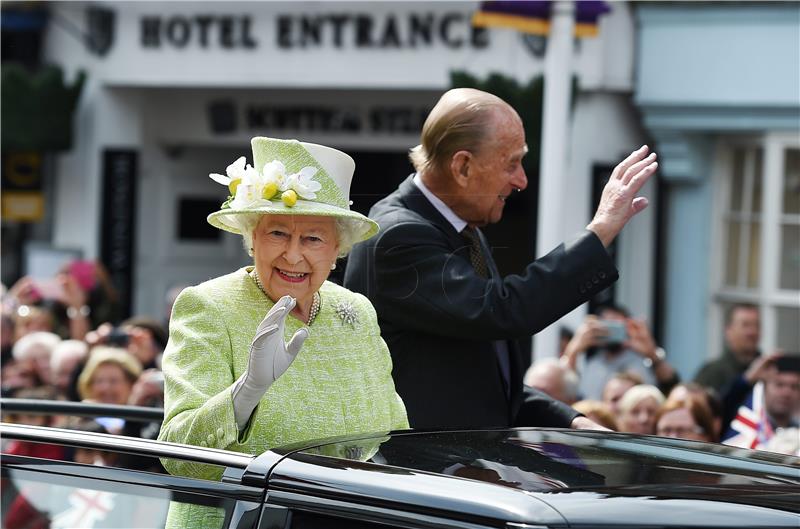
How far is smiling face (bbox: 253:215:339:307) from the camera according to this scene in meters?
3.06

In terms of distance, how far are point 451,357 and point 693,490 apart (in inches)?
48.6

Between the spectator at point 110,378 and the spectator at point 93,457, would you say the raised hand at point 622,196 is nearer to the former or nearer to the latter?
the spectator at point 93,457

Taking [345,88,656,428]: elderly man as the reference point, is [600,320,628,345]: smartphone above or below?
below

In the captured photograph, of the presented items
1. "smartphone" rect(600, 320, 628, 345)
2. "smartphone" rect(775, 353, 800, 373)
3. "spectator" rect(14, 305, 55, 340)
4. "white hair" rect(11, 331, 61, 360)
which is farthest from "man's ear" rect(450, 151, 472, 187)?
"spectator" rect(14, 305, 55, 340)

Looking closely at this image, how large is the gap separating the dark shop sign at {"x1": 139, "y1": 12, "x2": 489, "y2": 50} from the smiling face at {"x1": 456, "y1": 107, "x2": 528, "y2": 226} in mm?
8493

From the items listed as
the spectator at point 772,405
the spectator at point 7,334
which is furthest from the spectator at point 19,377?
the spectator at point 772,405

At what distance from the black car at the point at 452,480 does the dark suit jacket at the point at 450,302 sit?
0.46m

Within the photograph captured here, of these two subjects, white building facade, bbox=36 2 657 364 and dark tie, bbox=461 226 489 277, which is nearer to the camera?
dark tie, bbox=461 226 489 277

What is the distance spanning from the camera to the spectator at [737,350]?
336 inches

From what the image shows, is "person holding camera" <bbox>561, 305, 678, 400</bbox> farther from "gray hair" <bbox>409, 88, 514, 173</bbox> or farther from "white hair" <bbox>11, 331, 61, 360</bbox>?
"gray hair" <bbox>409, 88, 514, 173</bbox>

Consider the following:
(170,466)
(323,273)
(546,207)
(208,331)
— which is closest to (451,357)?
(323,273)

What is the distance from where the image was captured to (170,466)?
2.63 m

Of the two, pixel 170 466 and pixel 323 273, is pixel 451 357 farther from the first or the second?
pixel 170 466

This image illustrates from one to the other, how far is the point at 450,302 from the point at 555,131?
4.76m
